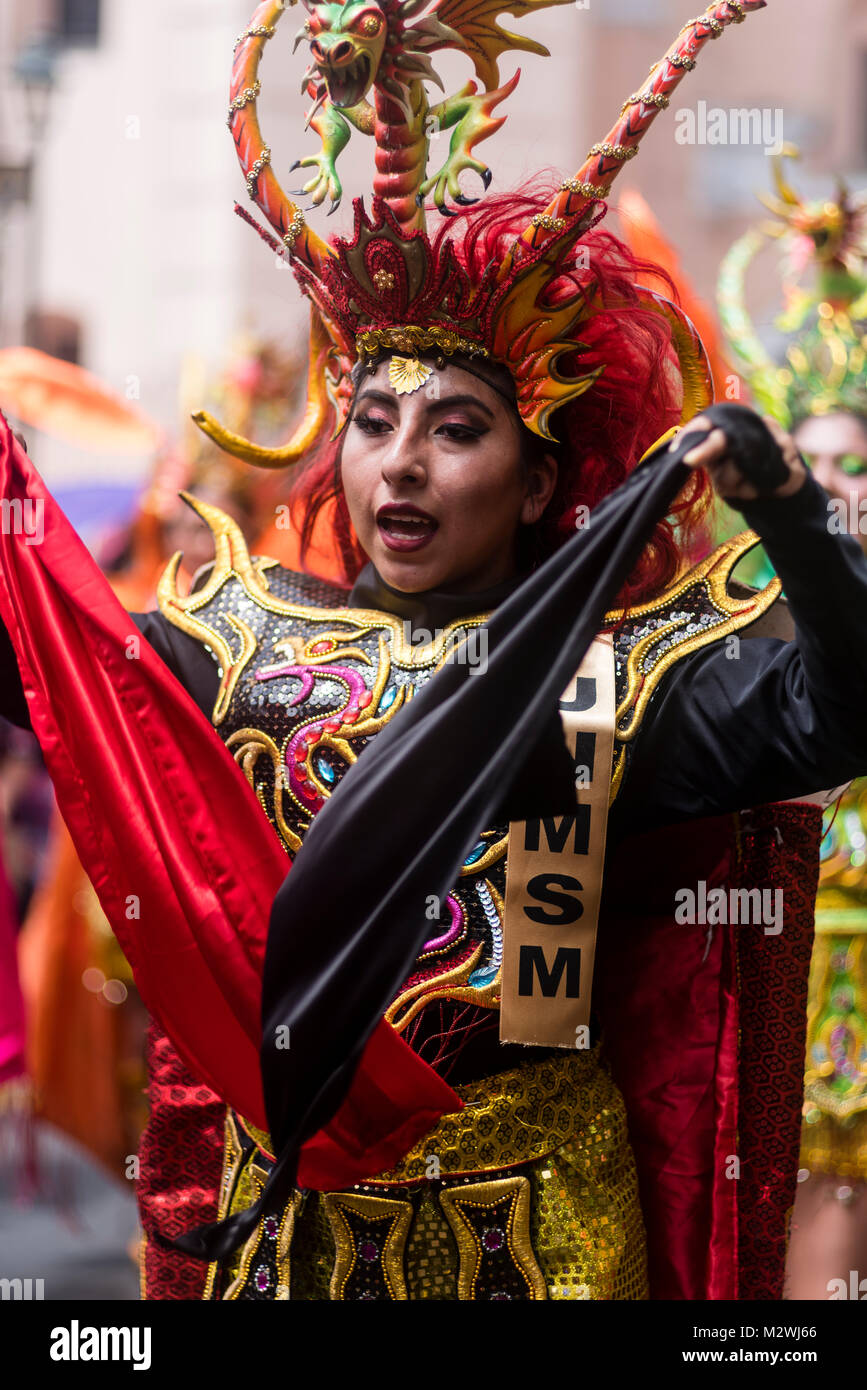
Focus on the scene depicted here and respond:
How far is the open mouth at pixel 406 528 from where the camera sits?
2580mm

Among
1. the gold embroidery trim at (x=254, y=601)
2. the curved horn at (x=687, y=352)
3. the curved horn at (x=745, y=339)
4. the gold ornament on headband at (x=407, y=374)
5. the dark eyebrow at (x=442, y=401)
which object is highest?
the curved horn at (x=745, y=339)

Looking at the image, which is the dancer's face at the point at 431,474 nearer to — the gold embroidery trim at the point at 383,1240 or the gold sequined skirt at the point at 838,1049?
the gold embroidery trim at the point at 383,1240

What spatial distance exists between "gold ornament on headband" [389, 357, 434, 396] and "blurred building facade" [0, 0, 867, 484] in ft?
31.8

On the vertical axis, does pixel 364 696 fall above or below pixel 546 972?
above

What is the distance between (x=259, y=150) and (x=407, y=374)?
1.32 feet

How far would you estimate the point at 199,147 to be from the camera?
1361 centimetres

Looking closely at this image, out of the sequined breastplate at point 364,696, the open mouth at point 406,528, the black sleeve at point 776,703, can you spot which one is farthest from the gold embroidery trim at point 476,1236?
the open mouth at point 406,528

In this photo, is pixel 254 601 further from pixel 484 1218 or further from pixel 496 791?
pixel 484 1218

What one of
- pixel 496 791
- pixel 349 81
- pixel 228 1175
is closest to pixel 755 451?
pixel 496 791

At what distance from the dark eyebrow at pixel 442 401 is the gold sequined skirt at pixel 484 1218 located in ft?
3.15

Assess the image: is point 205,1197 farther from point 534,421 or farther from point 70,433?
point 70,433

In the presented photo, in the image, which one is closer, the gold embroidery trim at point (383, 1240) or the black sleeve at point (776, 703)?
the black sleeve at point (776, 703)
